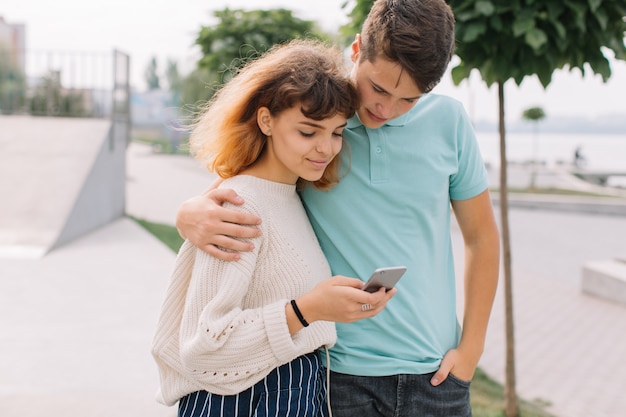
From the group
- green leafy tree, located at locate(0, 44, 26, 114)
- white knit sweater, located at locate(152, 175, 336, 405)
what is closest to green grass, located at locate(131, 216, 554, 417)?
white knit sweater, located at locate(152, 175, 336, 405)

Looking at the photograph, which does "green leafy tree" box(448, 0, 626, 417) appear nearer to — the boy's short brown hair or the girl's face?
the boy's short brown hair

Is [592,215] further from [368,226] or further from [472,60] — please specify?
[368,226]

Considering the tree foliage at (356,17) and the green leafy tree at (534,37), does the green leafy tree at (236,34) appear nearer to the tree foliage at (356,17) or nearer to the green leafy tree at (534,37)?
the tree foliage at (356,17)

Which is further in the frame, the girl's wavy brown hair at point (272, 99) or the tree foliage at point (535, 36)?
the tree foliage at point (535, 36)

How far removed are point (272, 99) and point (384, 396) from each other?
843mm

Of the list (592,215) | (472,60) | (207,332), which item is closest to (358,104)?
(207,332)

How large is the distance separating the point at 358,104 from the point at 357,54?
6.4 inches

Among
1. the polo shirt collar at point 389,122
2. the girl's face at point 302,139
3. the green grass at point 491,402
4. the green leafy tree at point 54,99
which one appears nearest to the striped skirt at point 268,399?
the girl's face at point 302,139

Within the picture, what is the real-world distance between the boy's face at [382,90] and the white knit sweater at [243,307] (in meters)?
0.29

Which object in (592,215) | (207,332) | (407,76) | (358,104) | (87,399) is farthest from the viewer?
(592,215)

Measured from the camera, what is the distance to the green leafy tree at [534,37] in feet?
11.6

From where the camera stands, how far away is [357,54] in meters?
1.87

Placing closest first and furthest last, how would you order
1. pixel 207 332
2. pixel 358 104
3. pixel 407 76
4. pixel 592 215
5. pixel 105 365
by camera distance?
1. pixel 207 332
2. pixel 407 76
3. pixel 358 104
4. pixel 105 365
5. pixel 592 215

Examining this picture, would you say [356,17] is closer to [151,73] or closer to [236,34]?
[236,34]
